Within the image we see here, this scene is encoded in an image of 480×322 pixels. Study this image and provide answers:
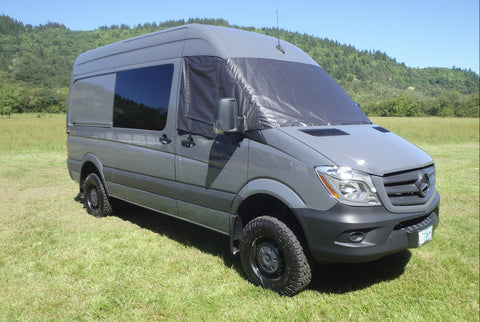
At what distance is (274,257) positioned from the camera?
3529 millimetres

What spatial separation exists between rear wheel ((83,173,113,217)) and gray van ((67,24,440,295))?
0.68 meters

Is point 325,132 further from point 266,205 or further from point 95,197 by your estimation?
point 95,197

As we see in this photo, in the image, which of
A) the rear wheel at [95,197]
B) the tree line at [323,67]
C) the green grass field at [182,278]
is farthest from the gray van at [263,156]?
the tree line at [323,67]

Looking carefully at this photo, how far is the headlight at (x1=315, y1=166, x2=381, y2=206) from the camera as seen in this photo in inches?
120

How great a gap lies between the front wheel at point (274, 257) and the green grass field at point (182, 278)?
0.12 m

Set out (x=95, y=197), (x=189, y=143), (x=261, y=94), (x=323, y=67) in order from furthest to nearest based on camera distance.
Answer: (x=323, y=67) → (x=95, y=197) → (x=189, y=143) → (x=261, y=94)

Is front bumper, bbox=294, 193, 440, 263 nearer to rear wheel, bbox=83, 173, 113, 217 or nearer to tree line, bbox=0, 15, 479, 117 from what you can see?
rear wheel, bbox=83, 173, 113, 217

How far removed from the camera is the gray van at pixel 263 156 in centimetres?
312

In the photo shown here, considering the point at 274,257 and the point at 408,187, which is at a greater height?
the point at 408,187

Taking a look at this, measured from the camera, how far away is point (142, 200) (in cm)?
511

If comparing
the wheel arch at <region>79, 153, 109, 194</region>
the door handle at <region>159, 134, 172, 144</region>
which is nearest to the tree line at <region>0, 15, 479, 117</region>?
the wheel arch at <region>79, 153, 109, 194</region>

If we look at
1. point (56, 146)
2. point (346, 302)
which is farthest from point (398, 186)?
point (56, 146)

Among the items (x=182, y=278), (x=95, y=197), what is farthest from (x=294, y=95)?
(x=95, y=197)

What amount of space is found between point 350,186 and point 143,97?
294cm
